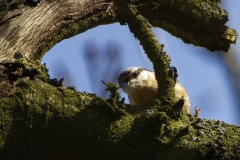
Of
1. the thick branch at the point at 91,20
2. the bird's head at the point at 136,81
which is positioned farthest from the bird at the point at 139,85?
the thick branch at the point at 91,20

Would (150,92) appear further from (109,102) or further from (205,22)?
(109,102)

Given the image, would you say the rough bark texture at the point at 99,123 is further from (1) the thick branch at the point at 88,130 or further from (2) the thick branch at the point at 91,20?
(2) the thick branch at the point at 91,20

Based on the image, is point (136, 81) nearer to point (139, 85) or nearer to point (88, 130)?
point (139, 85)

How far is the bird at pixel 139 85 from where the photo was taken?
11.7 ft

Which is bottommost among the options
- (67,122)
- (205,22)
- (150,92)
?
(67,122)

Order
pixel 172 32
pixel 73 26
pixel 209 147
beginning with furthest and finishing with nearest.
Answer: pixel 172 32 → pixel 73 26 → pixel 209 147

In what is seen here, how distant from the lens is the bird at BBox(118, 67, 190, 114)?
356 centimetres

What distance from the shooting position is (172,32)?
2.51 m

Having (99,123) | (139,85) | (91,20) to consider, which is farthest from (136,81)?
(99,123)

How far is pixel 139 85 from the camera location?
3707 mm

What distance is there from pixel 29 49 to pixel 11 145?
2.20ft

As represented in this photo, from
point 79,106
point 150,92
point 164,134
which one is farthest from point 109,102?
point 150,92

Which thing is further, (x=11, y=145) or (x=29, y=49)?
(x=29, y=49)

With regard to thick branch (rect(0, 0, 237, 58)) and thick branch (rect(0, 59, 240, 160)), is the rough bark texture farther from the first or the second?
thick branch (rect(0, 0, 237, 58))
